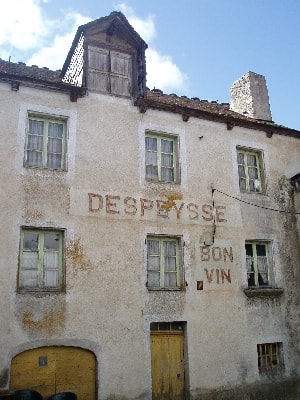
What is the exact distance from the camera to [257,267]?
12422 mm

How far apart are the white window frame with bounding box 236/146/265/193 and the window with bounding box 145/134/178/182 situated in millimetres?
2445

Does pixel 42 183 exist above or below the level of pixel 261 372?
above

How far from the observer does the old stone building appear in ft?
31.0

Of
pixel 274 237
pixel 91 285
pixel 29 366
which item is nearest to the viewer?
pixel 29 366

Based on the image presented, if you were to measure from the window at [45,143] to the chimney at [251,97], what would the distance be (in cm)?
779

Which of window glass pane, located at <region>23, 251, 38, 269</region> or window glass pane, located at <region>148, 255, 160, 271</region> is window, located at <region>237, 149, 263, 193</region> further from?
window glass pane, located at <region>23, 251, 38, 269</region>

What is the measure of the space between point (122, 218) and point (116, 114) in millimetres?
3083

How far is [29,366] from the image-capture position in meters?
8.96

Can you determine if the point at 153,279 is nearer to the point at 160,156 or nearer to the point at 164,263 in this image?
the point at 164,263

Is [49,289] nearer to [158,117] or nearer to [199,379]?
[199,379]

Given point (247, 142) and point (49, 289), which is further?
point (247, 142)

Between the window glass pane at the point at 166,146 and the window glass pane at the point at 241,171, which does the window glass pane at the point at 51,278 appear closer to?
the window glass pane at the point at 166,146

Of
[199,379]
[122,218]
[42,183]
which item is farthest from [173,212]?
[199,379]

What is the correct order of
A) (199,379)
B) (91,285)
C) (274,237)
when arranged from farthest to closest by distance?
(274,237) → (199,379) → (91,285)
